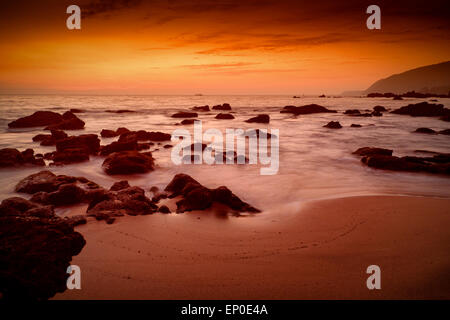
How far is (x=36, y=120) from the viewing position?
26438mm

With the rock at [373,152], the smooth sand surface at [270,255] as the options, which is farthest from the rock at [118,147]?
the rock at [373,152]

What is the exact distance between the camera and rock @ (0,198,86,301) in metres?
3.45

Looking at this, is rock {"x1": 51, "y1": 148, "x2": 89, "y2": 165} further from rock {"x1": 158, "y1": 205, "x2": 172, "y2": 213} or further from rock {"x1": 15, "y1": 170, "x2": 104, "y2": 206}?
rock {"x1": 158, "y1": 205, "x2": 172, "y2": 213}

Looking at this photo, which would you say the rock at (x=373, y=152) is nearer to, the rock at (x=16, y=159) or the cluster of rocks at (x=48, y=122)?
the rock at (x=16, y=159)

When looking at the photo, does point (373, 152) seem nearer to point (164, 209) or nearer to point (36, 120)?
point (164, 209)

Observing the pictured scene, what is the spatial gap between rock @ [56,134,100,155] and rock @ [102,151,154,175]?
3.18 m

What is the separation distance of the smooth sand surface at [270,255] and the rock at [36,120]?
2579 cm

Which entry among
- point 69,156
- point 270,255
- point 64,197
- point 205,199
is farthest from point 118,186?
point 69,156

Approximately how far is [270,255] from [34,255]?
342 cm

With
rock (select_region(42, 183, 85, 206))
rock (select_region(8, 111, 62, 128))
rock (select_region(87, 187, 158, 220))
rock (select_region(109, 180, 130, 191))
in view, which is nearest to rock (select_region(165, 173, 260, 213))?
rock (select_region(87, 187, 158, 220))

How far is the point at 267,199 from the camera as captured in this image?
302 inches

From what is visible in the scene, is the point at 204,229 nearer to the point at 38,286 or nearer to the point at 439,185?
the point at 38,286
